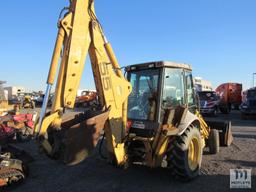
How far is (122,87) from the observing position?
6.20 metres

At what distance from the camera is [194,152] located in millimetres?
7223

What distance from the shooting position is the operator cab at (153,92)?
678 cm

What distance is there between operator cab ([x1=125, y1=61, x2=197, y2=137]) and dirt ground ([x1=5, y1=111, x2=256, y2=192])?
1021 mm

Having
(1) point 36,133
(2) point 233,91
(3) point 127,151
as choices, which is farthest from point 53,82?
(2) point 233,91

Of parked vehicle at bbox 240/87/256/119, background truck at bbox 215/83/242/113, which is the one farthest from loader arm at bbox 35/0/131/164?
background truck at bbox 215/83/242/113

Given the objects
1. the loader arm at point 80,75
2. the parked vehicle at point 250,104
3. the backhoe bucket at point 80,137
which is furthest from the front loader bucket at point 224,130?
the parked vehicle at point 250,104

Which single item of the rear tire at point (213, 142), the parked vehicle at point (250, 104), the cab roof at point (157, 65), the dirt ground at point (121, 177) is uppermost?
the cab roof at point (157, 65)

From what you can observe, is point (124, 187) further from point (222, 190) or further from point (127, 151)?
point (222, 190)

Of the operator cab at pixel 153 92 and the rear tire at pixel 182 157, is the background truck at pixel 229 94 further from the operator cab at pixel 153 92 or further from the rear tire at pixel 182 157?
the rear tire at pixel 182 157

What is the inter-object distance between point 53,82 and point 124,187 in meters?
2.66

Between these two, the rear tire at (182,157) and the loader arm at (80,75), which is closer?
the loader arm at (80,75)

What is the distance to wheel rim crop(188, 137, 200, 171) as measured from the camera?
6.97m

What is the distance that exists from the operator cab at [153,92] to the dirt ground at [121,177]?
1.02 meters

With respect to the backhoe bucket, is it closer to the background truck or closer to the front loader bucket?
the front loader bucket
